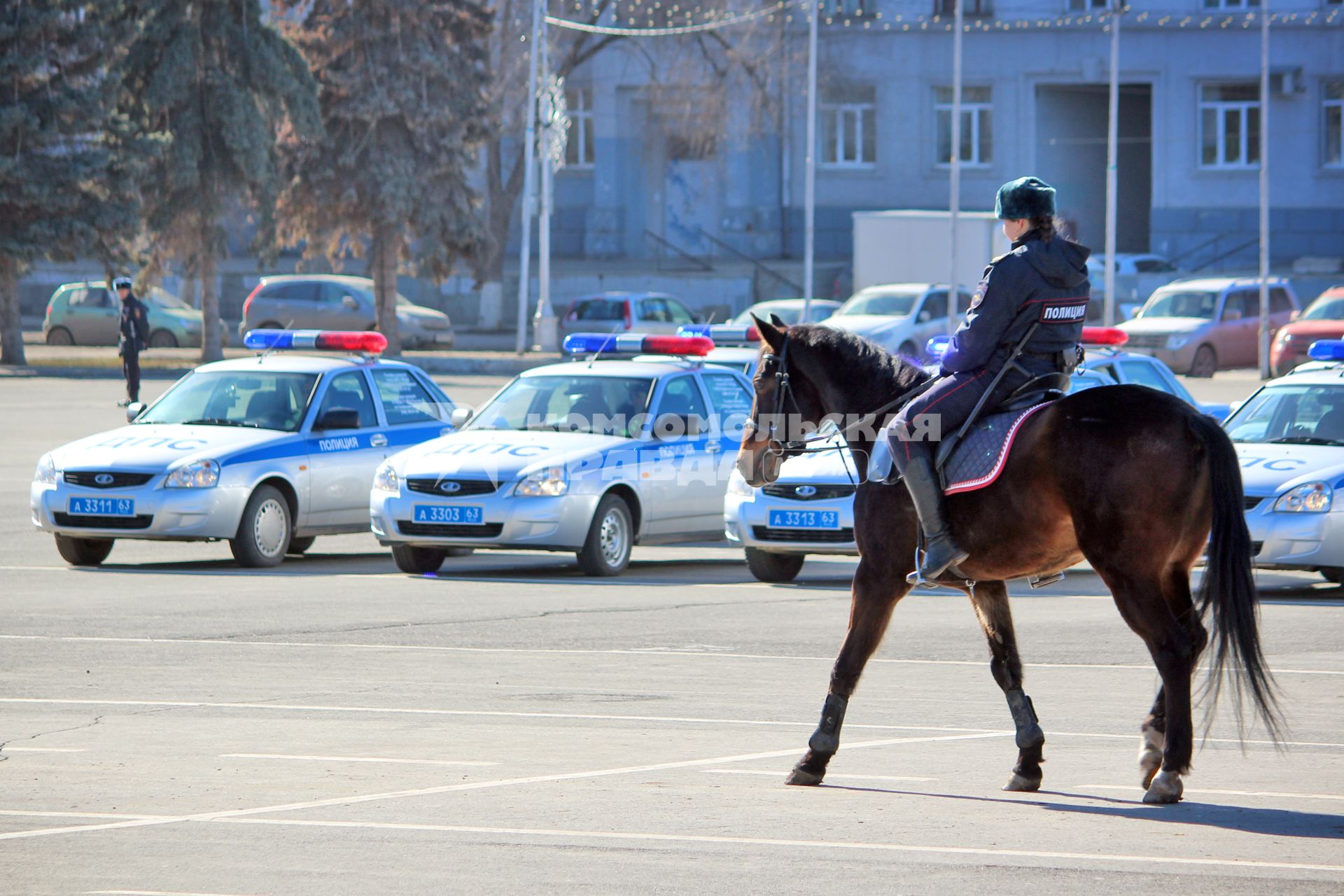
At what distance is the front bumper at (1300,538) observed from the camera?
14062 millimetres

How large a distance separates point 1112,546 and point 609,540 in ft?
29.1

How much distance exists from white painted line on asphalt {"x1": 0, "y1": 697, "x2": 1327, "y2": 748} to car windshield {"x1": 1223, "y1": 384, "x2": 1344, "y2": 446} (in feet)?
22.3

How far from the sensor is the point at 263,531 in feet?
53.6

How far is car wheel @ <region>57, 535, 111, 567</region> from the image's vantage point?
1634 centimetres

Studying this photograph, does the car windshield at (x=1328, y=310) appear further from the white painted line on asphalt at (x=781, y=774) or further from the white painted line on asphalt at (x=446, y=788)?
the white painted line on asphalt at (x=781, y=774)

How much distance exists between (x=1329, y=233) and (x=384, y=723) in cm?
5369

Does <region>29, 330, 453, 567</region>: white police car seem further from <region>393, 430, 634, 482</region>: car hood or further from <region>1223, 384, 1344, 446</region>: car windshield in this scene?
<region>1223, 384, 1344, 446</region>: car windshield

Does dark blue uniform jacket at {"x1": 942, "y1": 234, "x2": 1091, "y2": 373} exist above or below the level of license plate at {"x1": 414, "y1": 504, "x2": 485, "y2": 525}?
above

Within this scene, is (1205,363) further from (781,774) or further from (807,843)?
(807,843)

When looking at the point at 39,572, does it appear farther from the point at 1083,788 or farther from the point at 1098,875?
the point at 1098,875

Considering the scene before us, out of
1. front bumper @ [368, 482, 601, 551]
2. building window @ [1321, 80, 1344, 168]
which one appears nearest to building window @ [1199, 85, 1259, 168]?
building window @ [1321, 80, 1344, 168]

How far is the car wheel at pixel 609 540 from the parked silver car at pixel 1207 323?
26.8m

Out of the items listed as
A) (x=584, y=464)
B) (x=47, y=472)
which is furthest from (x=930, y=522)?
(x=47, y=472)

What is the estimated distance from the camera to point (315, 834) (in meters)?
6.75
